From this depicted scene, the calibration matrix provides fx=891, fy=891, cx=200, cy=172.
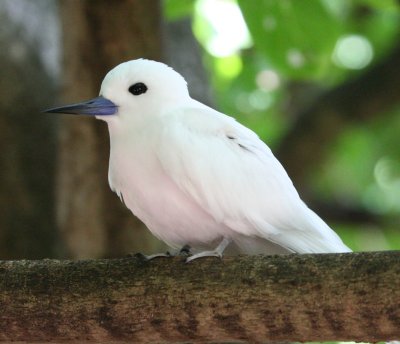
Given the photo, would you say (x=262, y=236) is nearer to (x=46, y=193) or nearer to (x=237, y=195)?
(x=237, y=195)

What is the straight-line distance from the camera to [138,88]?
14.4 ft

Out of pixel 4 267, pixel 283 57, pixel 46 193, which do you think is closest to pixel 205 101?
pixel 283 57

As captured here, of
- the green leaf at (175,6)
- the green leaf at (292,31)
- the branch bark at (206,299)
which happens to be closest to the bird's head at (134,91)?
the branch bark at (206,299)

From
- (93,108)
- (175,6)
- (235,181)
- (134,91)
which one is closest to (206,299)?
(235,181)

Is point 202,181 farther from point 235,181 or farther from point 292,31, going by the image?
point 292,31

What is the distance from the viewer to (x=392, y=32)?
8109 millimetres

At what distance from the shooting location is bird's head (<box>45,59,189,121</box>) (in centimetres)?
432

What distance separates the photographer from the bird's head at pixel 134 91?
4324 mm

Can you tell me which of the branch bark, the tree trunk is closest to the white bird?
the branch bark

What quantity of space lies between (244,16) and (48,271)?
9.16 ft

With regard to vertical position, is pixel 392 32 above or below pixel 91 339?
above

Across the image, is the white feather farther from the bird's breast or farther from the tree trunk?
the tree trunk

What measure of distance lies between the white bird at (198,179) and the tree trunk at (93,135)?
124 cm

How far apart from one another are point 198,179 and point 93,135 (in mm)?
1981
